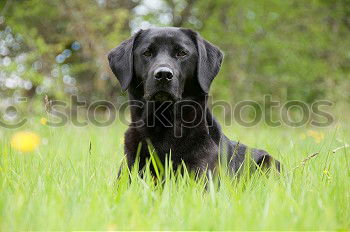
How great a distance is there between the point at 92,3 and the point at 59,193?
825cm

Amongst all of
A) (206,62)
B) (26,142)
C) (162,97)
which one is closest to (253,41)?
(206,62)

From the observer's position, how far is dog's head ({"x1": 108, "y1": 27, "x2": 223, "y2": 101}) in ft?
10.9

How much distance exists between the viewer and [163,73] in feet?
10.5

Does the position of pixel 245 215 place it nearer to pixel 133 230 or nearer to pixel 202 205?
pixel 202 205

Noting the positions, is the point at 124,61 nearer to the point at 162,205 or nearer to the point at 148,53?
the point at 148,53

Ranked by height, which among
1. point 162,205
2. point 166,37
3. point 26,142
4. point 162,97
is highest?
point 166,37

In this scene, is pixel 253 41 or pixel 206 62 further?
pixel 253 41

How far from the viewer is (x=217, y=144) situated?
333 cm

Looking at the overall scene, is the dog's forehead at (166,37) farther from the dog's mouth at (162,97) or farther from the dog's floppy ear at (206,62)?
the dog's mouth at (162,97)

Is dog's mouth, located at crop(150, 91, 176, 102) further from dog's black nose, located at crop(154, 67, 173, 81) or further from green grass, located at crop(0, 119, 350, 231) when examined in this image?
green grass, located at crop(0, 119, 350, 231)

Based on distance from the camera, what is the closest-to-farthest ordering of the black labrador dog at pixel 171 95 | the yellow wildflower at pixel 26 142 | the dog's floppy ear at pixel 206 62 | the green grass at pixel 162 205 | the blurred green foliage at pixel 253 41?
the green grass at pixel 162 205 < the yellow wildflower at pixel 26 142 < the black labrador dog at pixel 171 95 < the dog's floppy ear at pixel 206 62 < the blurred green foliage at pixel 253 41

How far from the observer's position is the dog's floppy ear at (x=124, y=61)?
11.5 feet

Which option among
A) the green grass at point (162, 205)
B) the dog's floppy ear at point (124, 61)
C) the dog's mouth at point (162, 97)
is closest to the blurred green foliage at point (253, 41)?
the dog's floppy ear at point (124, 61)

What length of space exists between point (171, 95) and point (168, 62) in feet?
0.80
